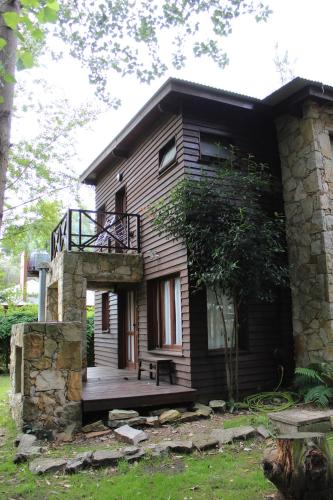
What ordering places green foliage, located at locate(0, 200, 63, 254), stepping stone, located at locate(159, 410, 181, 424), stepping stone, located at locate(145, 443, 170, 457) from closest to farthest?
stepping stone, located at locate(145, 443, 170, 457) → stepping stone, located at locate(159, 410, 181, 424) → green foliage, located at locate(0, 200, 63, 254)

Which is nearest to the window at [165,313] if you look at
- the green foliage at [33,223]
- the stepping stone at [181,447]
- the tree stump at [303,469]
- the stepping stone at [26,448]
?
the stepping stone at [181,447]

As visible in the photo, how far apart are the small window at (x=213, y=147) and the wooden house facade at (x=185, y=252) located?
0.02 m

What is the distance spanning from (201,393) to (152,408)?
0.88 meters

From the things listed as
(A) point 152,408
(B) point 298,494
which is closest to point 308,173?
(A) point 152,408

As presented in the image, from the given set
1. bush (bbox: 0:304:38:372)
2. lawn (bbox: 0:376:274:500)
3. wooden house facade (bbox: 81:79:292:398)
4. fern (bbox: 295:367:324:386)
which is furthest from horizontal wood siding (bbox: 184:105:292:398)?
bush (bbox: 0:304:38:372)

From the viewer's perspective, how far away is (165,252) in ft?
26.3

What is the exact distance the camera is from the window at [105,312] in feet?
39.1

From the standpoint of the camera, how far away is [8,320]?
47.8 ft

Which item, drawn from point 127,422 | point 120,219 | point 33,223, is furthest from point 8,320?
point 127,422

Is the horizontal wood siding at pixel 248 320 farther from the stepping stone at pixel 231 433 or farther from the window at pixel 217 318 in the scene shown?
the stepping stone at pixel 231 433

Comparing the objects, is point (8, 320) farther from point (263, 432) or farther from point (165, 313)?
point (263, 432)

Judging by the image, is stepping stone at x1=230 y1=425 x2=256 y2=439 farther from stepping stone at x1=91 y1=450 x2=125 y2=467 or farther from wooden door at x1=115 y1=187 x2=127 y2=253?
wooden door at x1=115 y1=187 x2=127 y2=253

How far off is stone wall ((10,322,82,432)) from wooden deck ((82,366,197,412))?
0.98 ft

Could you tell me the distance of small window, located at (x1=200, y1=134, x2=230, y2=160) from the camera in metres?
7.94
